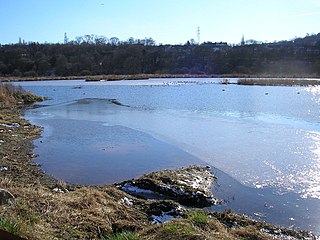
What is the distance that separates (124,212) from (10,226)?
7.99 feet

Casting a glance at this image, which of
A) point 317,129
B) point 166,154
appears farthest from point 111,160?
point 317,129

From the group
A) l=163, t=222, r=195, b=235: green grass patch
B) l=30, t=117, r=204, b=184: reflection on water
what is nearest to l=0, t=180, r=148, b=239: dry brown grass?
l=163, t=222, r=195, b=235: green grass patch

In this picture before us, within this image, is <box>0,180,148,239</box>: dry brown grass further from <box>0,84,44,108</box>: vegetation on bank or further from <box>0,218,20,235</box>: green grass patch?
<box>0,84,44,108</box>: vegetation on bank

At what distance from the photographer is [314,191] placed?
8023mm

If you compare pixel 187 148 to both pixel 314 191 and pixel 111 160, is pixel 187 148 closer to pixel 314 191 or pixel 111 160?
pixel 111 160

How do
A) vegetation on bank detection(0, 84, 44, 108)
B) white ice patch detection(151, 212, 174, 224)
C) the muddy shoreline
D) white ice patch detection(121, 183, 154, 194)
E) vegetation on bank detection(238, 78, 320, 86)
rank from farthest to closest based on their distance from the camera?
vegetation on bank detection(238, 78, 320, 86) < vegetation on bank detection(0, 84, 44, 108) < white ice patch detection(121, 183, 154, 194) < white ice patch detection(151, 212, 174, 224) < the muddy shoreline

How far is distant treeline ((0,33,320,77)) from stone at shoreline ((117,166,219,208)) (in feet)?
252

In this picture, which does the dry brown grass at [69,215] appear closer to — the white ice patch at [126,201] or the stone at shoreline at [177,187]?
the white ice patch at [126,201]

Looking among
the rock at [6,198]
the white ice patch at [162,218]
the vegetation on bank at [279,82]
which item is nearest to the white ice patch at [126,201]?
the white ice patch at [162,218]

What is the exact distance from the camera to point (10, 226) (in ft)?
11.6

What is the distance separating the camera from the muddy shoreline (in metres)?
4.19

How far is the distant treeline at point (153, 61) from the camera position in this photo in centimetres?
8815

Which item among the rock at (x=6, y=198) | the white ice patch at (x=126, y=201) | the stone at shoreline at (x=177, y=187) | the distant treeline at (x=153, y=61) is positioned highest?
the distant treeline at (x=153, y=61)

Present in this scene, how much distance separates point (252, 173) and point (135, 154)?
385 cm
